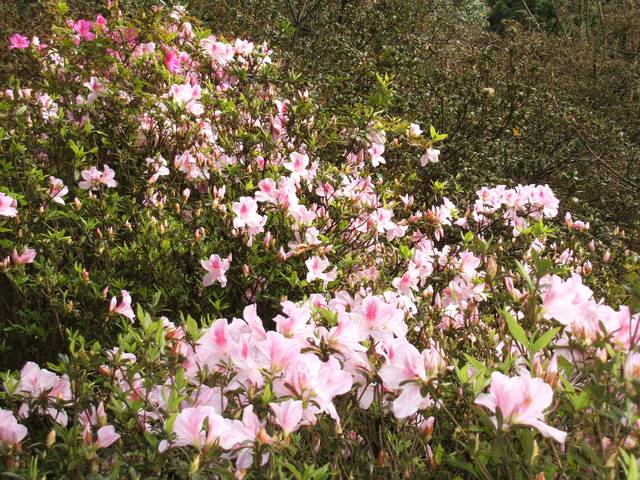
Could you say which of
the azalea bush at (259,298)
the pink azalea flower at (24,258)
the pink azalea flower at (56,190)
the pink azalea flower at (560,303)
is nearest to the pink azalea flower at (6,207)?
the azalea bush at (259,298)

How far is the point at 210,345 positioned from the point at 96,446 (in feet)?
0.96

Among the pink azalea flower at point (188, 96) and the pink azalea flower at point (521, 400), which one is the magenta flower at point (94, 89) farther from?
the pink azalea flower at point (521, 400)

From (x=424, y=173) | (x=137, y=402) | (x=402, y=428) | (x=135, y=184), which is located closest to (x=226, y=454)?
(x=137, y=402)

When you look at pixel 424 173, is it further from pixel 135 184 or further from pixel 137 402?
pixel 137 402

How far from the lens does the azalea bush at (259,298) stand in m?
1.08

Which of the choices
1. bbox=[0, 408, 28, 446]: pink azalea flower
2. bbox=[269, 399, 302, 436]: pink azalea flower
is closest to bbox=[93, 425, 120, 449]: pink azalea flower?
bbox=[0, 408, 28, 446]: pink azalea flower

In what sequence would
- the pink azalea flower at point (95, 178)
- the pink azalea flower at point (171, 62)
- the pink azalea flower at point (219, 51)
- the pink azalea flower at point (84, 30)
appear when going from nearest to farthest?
the pink azalea flower at point (95, 178), the pink azalea flower at point (84, 30), the pink azalea flower at point (171, 62), the pink azalea flower at point (219, 51)

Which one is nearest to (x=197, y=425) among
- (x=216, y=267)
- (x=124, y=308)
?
(x=124, y=308)

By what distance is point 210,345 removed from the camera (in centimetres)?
125

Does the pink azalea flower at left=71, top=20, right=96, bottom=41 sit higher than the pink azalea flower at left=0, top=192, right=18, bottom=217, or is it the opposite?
the pink azalea flower at left=71, top=20, right=96, bottom=41

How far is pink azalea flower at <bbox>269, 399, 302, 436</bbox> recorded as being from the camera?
106cm

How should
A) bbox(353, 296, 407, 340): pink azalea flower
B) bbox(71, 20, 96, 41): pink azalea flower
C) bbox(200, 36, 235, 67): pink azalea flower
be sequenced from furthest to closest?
bbox(200, 36, 235, 67): pink azalea flower, bbox(71, 20, 96, 41): pink azalea flower, bbox(353, 296, 407, 340): pink azalea flower

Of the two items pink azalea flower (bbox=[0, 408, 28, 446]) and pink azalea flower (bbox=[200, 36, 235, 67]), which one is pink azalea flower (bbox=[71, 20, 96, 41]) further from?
pink azalea flower (bbox=[0, 408, 28, 446])

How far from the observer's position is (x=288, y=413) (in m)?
1.06
